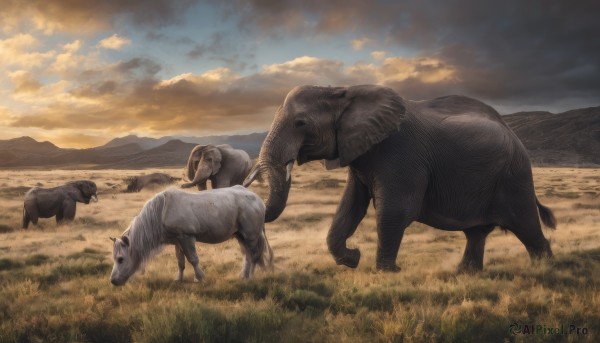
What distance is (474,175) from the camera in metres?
9.21

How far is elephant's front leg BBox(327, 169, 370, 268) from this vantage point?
9328 mm

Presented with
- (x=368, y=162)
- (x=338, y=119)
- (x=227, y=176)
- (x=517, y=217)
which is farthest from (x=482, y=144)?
(x=227, y=176)

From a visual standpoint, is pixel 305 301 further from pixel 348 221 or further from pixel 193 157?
pixel 193 157

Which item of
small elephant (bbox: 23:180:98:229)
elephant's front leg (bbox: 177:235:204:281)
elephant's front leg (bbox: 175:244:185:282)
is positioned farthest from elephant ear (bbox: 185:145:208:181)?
elephant's front leg (bbox: 177:235:204:281)

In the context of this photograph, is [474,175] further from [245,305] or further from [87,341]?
[87,341]

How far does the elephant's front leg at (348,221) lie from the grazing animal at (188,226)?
5.26ft

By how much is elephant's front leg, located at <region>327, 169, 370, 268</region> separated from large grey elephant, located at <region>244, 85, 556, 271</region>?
2 centimetres

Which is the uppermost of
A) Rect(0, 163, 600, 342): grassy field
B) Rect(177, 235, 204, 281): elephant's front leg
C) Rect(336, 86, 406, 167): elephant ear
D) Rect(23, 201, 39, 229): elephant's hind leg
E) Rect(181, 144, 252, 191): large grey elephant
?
Rect(336, 86, 406, 167): elephant ear

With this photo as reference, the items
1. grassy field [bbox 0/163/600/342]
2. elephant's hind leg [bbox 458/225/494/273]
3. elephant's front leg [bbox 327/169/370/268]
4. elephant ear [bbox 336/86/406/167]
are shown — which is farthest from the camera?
elephant's hind leg [bbox 458/225/494/273]

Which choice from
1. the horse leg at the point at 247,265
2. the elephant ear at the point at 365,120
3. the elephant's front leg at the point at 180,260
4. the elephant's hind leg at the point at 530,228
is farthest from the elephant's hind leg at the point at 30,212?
the elephant's hind leg at the point at 530,228

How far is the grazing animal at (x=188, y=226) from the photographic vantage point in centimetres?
745

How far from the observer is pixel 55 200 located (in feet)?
60.7

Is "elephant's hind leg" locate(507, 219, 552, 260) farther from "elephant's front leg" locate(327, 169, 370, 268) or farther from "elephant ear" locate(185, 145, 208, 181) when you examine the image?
"elephant ear" locate(185, 145, 208, 181)

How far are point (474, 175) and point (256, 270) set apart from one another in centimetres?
457
